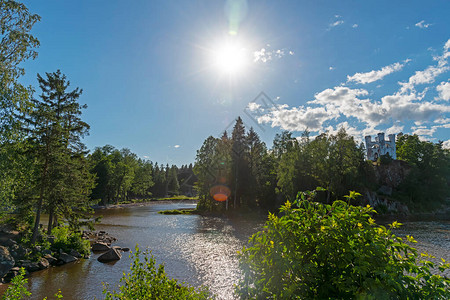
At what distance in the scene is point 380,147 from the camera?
7656 cm

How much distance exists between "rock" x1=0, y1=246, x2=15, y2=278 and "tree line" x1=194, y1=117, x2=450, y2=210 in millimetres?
42185

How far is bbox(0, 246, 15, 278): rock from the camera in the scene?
13.1 meters

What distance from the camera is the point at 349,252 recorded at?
2.98 meters

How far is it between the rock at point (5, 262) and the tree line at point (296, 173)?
138ft

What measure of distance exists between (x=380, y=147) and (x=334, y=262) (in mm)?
87696

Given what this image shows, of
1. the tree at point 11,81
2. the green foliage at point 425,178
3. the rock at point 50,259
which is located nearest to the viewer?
the tree at point 11,81

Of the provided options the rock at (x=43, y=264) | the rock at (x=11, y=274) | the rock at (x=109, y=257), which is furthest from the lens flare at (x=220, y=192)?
the rock at (x=11, y=274)

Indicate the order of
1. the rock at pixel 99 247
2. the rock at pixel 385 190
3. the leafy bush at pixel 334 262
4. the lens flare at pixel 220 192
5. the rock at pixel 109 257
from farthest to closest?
1. the rock at pixel 385 190
2. the lens flare at pixel 220 192
3. the rock at pixel 99 247
4. the rock at pixel 109 257
5. the leafy bush at pixel 334 262

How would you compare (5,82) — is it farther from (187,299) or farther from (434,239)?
(434,239)

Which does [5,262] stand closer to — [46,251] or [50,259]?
[50,259]

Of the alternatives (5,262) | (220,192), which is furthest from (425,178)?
(5,262)

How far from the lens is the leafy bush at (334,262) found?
2664mm

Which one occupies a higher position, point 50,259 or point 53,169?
point 53,169

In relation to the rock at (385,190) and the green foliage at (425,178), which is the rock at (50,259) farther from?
the green foliage at (425,178)
